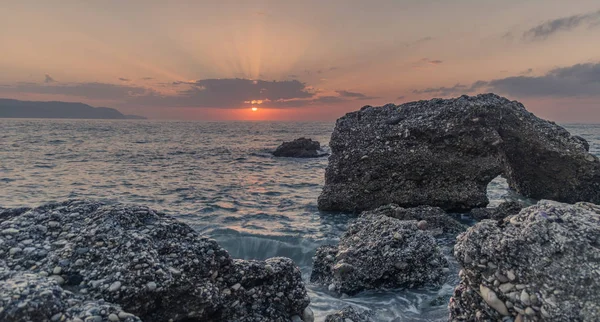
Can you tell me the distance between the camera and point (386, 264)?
685cm

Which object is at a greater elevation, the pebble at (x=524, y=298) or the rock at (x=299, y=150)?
the pebble at (x=524, y=298)

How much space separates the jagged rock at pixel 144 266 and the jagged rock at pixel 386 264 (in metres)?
1.74

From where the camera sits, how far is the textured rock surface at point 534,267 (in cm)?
358

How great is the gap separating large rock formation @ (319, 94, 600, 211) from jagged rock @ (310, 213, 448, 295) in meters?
5.53

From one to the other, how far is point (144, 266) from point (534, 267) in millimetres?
4602

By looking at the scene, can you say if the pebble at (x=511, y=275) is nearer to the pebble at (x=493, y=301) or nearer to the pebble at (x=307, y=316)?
the pebble at (x=493, y=301)

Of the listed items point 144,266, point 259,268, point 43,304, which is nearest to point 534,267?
point 259,268

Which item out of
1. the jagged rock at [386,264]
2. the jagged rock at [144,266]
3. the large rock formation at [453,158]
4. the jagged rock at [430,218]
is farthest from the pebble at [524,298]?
the large rock formation at [453,158]

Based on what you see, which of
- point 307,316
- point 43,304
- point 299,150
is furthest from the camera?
point 299,150

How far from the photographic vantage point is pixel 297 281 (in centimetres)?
537

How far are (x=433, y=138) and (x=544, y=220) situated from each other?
8.88 m

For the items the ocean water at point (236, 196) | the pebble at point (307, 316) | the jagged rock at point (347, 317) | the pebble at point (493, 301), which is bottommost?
the ocean water at point (236, 196)

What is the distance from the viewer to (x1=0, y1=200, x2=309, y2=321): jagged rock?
399cm

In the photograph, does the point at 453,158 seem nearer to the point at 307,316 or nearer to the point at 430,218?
the point at 430,218
